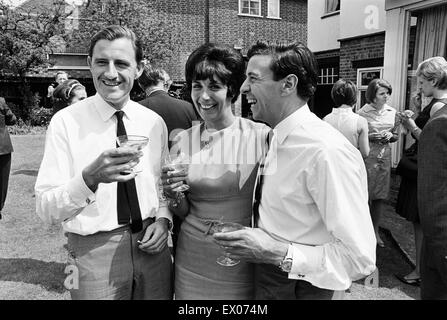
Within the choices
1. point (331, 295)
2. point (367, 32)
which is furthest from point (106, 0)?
point (331, 295)

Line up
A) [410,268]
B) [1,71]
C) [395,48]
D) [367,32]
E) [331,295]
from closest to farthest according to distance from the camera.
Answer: [331,295] → [410,268] → [395,48] → [367,32] → [1,71]

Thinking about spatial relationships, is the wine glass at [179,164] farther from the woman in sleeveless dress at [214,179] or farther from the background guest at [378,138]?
the background guest at [378,138]

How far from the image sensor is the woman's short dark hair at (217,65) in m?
2.31

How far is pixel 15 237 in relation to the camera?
5.86 meters

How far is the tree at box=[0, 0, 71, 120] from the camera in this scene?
20594mm

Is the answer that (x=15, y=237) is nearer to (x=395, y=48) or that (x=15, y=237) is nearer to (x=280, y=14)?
(x=395, y=48)

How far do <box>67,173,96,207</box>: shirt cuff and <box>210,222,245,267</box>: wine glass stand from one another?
23.4 inches

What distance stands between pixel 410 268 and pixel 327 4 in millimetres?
10552

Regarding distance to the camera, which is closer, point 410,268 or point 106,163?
point 106,163

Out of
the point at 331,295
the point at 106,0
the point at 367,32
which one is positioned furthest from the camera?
the point at 106,0

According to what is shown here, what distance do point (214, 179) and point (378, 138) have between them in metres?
3.84

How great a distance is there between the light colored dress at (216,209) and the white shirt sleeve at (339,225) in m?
0.54

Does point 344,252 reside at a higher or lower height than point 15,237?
higher

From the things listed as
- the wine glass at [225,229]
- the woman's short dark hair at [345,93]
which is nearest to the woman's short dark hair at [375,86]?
the woman's short dark hair at [345,93]
